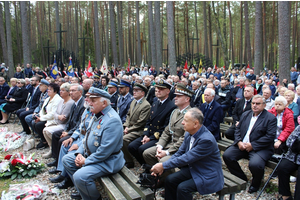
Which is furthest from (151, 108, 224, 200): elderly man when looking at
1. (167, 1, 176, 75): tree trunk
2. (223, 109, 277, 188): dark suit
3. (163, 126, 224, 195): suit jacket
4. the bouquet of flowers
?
(167, 1, 176, 75): tree trunk

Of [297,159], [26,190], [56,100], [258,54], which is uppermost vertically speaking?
[258,54]

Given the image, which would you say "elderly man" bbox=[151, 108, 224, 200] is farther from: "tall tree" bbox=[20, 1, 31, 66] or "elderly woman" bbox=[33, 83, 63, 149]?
"tall tree" bbox=[20, 1, 31, 66]

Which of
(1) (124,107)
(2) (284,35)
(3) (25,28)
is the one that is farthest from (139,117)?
(3) (25,28)

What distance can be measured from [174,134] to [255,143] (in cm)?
135

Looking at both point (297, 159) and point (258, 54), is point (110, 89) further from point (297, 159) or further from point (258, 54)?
point (258, 54)

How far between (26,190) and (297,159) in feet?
13.9

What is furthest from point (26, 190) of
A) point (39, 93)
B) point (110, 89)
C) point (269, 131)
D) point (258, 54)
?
point (258, 54)

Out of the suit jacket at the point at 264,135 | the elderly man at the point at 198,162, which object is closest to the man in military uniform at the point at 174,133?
the elderly man at the point at 198,162

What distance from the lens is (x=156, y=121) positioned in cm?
475

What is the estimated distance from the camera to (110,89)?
6883mm

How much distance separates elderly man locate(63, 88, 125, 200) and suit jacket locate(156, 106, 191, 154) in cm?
91

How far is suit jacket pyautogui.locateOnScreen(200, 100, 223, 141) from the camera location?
496cm

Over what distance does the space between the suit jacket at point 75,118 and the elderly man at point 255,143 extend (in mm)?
3153

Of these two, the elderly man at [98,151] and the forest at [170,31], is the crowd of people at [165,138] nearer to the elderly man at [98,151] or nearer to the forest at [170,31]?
the elderly man at [98,151]
